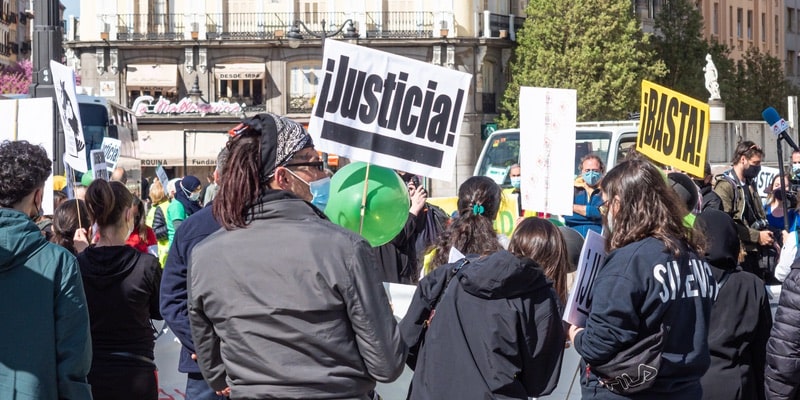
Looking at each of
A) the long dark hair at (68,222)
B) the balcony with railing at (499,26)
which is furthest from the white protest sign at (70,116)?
the balcony with railing at (499,26)

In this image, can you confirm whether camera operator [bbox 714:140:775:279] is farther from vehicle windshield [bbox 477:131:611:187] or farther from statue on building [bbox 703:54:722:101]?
statue on building [bbox 703:54:722:101]

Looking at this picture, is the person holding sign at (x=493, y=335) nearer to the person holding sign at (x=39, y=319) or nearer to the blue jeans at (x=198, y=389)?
the blue jeans at (x=198, y=389)

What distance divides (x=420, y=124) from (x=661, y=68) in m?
43.1

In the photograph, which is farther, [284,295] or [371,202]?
[371,202]

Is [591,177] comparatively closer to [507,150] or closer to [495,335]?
[507,150]

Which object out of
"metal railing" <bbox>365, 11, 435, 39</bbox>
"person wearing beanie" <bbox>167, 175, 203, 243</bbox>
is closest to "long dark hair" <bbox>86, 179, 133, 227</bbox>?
"person wearing beanie" <bbox>167, 175, 203, 243</bbox>

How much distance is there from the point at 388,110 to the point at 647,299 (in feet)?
7.78

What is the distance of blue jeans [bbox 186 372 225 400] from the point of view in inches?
227

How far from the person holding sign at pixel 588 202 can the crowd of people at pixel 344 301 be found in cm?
428

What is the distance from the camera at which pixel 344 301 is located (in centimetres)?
389

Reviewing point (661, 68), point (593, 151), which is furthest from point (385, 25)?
point (593, 151)

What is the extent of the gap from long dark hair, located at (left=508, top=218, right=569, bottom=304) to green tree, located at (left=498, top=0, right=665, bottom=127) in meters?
41.7

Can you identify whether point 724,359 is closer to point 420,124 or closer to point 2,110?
point 420,124

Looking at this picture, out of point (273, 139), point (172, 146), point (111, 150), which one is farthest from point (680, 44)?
point (273, 139)
